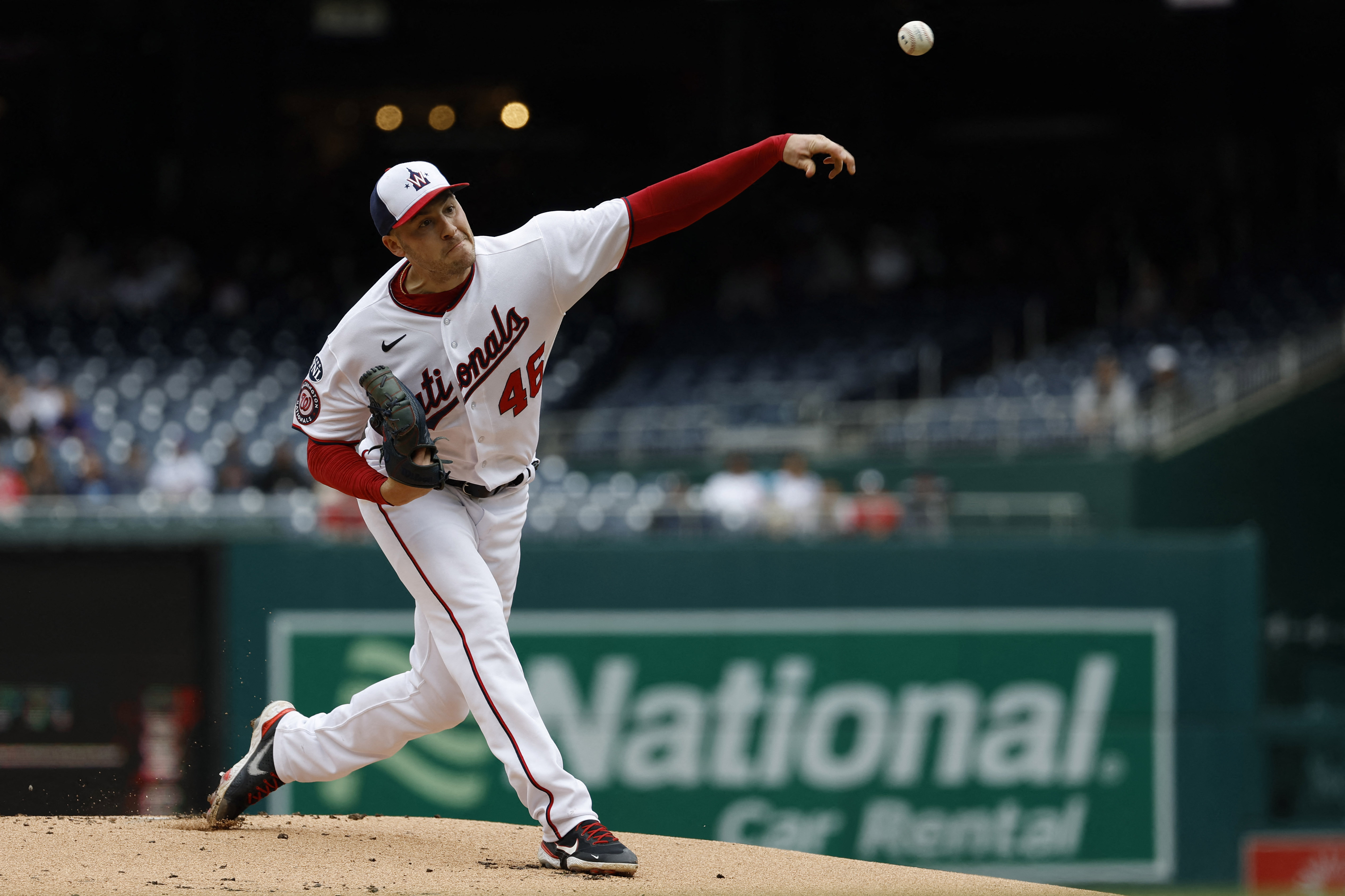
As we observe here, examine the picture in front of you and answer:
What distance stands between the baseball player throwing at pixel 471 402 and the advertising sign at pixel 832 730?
4129mm

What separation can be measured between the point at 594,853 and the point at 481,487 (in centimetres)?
88

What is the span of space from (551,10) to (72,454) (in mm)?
8736

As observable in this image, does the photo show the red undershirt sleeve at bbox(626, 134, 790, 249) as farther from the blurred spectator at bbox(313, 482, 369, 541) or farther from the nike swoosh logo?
the blurred spectator at bbox(313, 482, 369, 541)

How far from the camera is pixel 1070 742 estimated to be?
8.09 metres

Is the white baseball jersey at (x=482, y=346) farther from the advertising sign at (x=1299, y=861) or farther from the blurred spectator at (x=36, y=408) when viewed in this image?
the blurred spectator at (x=36, y=408)

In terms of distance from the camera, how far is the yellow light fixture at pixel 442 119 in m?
19.0

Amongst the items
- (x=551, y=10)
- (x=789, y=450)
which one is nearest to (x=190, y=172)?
(x=551, y=10)

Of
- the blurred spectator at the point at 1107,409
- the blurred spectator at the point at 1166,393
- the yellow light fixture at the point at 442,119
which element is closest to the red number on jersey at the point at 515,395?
the blurred spectator at the point at 1107,409

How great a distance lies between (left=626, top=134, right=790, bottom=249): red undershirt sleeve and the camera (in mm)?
3773

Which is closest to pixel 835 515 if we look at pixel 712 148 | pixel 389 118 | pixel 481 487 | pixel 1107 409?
pixel 1107 409

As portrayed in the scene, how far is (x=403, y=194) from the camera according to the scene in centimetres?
357

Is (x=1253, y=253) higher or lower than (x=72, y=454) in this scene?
higher

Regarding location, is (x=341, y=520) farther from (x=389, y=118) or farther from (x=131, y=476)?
(x=389, y=118)

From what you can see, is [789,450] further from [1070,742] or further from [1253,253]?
[1253,253]
